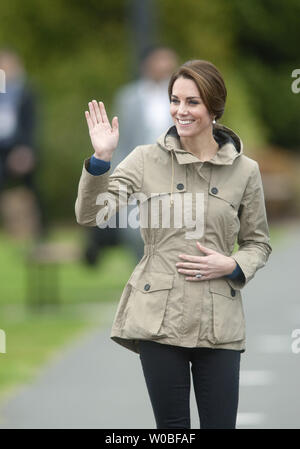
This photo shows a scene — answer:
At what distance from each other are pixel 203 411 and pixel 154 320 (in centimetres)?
40

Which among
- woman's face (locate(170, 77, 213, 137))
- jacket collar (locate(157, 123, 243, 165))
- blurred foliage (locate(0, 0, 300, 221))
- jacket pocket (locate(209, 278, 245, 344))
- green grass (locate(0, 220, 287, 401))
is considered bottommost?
green grass (locate(0, 220, 287, 401))

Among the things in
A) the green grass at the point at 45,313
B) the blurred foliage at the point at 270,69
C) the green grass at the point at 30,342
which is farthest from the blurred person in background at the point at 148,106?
the blurred foliage at the point at 270,69

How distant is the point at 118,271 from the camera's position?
14.8 m

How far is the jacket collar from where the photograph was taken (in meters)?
4.24

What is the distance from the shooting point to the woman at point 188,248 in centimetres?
421

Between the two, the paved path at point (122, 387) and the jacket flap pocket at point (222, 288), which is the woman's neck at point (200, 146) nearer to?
the jacket flap pocket at point (222, 288)

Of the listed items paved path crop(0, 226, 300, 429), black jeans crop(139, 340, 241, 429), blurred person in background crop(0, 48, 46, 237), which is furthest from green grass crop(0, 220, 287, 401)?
black jeans crop(139, 340, 241, 429)

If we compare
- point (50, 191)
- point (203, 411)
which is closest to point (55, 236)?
point (50, 191)

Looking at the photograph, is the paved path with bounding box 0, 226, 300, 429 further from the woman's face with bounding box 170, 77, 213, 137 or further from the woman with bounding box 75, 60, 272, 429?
the woman's face with bounding box 170, 77, 213, 137

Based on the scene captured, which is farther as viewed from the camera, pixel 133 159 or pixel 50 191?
pixel 50 191

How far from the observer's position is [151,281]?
14.0ft

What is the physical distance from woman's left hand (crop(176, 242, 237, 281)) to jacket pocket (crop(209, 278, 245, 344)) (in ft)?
0.19
